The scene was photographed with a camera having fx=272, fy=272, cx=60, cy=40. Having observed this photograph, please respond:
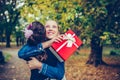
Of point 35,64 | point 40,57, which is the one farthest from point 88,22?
point 35,64

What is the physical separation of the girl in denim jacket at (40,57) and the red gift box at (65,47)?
0.25ft

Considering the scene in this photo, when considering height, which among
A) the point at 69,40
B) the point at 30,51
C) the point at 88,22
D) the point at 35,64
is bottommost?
the point at 88,22

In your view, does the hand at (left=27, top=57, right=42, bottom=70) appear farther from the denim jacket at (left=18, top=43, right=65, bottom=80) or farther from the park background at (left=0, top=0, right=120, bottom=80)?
the park background at (left=0, top=0, right=120, bottom=80)

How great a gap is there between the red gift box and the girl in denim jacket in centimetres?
8

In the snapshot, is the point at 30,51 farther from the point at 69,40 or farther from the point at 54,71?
the point at 69,40

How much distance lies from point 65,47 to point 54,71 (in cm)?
37

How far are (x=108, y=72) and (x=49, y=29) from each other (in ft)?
41.4

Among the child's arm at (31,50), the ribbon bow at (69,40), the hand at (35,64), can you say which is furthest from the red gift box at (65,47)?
the hand at (35,64)

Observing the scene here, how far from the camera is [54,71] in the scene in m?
3.50

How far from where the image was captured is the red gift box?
3583 millimetres

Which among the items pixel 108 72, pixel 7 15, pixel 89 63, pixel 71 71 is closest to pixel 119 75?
pixel 108 72

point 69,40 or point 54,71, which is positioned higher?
point 69,40

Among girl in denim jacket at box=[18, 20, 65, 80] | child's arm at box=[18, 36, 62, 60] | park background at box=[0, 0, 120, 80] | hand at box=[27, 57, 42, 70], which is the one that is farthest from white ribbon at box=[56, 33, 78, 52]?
park background at box=[0, 0, 120, 80]

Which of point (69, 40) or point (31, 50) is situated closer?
point (31, 50)
